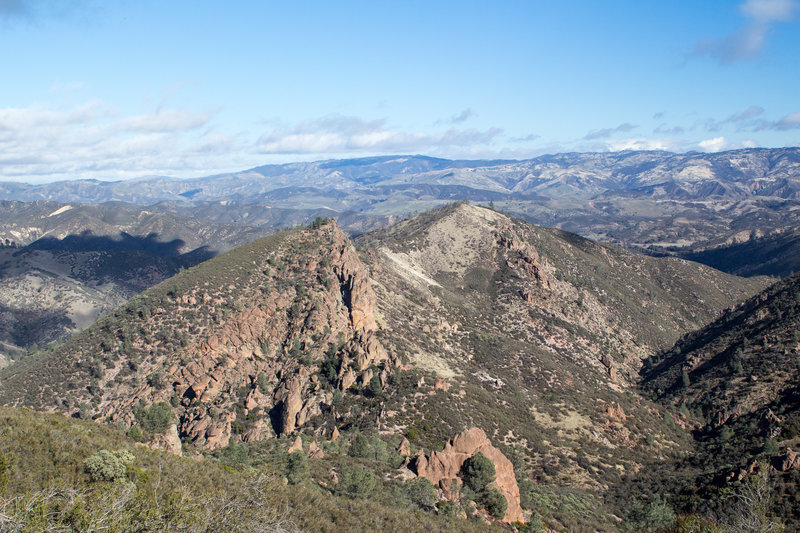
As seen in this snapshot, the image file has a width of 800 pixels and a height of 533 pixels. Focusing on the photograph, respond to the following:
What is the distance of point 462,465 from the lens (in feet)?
127

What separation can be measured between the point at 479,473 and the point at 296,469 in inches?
583

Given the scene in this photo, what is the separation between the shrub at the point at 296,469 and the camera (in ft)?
102

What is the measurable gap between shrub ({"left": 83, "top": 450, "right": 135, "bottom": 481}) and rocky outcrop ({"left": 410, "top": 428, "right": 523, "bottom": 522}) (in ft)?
76.0

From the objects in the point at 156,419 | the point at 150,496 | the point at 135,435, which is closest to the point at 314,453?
the point at 135,435

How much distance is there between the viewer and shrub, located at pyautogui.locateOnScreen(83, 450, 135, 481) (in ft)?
71.4

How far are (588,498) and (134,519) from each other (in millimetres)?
41646

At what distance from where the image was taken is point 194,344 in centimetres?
5978

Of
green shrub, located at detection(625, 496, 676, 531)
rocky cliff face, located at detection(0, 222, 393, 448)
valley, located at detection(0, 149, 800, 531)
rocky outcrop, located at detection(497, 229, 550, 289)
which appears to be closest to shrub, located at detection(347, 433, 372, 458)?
valley, located at detection(0, 149, 800, 531)

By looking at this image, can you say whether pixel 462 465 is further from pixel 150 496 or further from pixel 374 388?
pixel 150 496

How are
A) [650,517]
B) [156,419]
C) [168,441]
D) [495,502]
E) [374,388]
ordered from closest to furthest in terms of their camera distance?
[495,502] < [650,517] < [168,441] < [156,419] < [374,388]

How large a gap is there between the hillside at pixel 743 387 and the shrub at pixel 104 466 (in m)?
45.7

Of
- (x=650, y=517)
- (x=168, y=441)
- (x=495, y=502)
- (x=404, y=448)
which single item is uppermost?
(x=168, y=441)

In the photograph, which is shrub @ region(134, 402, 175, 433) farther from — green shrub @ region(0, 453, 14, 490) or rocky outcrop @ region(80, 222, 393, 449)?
green shrub @ region(0, 453, 14, 490)

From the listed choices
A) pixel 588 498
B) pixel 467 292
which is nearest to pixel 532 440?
pixel 588 498
